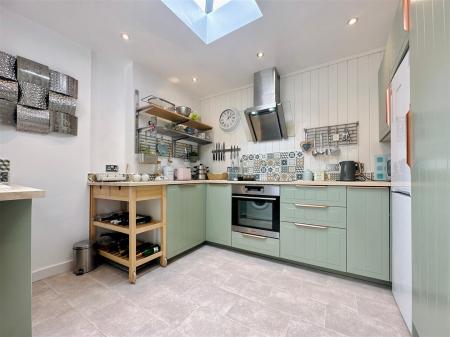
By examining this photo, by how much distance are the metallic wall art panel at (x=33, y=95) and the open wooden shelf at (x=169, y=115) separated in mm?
896

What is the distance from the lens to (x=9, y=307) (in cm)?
74

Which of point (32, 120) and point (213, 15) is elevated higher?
point (213, 15)

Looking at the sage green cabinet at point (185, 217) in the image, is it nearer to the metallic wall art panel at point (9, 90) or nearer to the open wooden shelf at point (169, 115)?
the open wooden shelf at point (169, 115)

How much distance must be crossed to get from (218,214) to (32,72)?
2.36 m

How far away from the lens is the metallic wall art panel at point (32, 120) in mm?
1624

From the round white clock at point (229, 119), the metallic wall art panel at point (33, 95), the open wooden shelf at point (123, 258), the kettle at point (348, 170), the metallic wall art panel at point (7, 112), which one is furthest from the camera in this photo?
the round white clock at point (229, 119)

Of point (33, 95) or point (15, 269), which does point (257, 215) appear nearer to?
point (15, 269)

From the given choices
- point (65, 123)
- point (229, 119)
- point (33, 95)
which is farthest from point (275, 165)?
point (33, 95)

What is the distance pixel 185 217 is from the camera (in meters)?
2.29

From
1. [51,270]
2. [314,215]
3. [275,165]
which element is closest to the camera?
[51,270]

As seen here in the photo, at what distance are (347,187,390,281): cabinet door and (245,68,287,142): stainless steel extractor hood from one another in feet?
4.20

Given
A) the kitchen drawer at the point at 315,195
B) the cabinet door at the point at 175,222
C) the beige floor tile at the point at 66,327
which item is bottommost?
the beige floor tile at the point at 66,327

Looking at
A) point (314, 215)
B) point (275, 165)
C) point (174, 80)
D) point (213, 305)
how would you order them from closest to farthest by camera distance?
point (213, 305) < point (314, 215) < point (275, 165) < point (174, 80)

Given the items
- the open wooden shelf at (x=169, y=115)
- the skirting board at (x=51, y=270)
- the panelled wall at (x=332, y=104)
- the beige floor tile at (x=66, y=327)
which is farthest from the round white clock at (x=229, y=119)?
the beige floor tile at (x=66, y=327)
